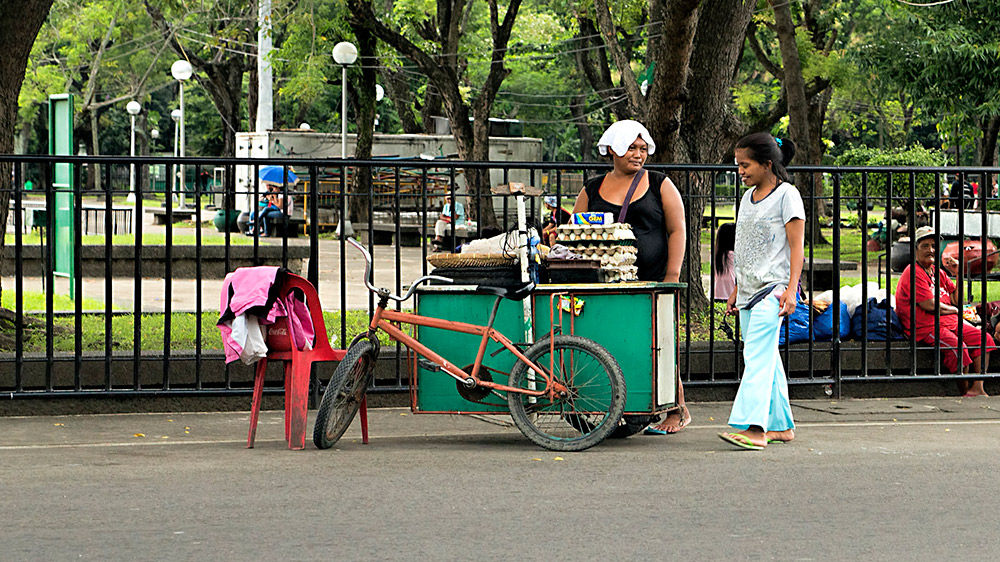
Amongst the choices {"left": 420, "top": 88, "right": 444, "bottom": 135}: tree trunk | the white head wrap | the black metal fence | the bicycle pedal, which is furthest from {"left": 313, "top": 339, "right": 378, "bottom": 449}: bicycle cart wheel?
{"left": 420, "top": 88, "right": 444, "bottom": 135}: tree trunk

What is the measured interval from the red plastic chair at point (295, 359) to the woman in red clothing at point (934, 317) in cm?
413

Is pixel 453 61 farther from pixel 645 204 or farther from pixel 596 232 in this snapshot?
pixel 596 232

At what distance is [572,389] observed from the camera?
6715 mm

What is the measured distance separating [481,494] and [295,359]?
1.54 meters

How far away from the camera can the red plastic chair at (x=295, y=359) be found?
672cm

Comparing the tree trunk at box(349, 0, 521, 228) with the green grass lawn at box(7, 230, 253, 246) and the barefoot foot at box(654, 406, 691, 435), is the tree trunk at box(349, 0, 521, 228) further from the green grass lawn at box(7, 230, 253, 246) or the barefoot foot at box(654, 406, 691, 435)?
the barefoot foot at box(654, 406, 691, 435)

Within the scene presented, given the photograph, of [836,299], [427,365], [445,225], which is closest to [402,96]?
[445,225]

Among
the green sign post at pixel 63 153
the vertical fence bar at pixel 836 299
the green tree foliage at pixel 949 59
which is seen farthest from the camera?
the green tree foliage at pixel 949 59

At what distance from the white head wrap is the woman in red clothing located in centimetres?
281

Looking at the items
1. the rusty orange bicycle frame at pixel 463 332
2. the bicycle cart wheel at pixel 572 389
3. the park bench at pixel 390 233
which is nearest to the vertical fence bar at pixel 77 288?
the rusty orange bicycle frame at pixel 463 332

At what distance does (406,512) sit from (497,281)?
1.81 m

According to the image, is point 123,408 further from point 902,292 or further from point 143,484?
point 902,292

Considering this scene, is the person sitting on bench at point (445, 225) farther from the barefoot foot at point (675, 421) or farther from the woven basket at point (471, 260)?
the barefoot foot at point (675, 421)

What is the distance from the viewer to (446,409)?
688 cm
